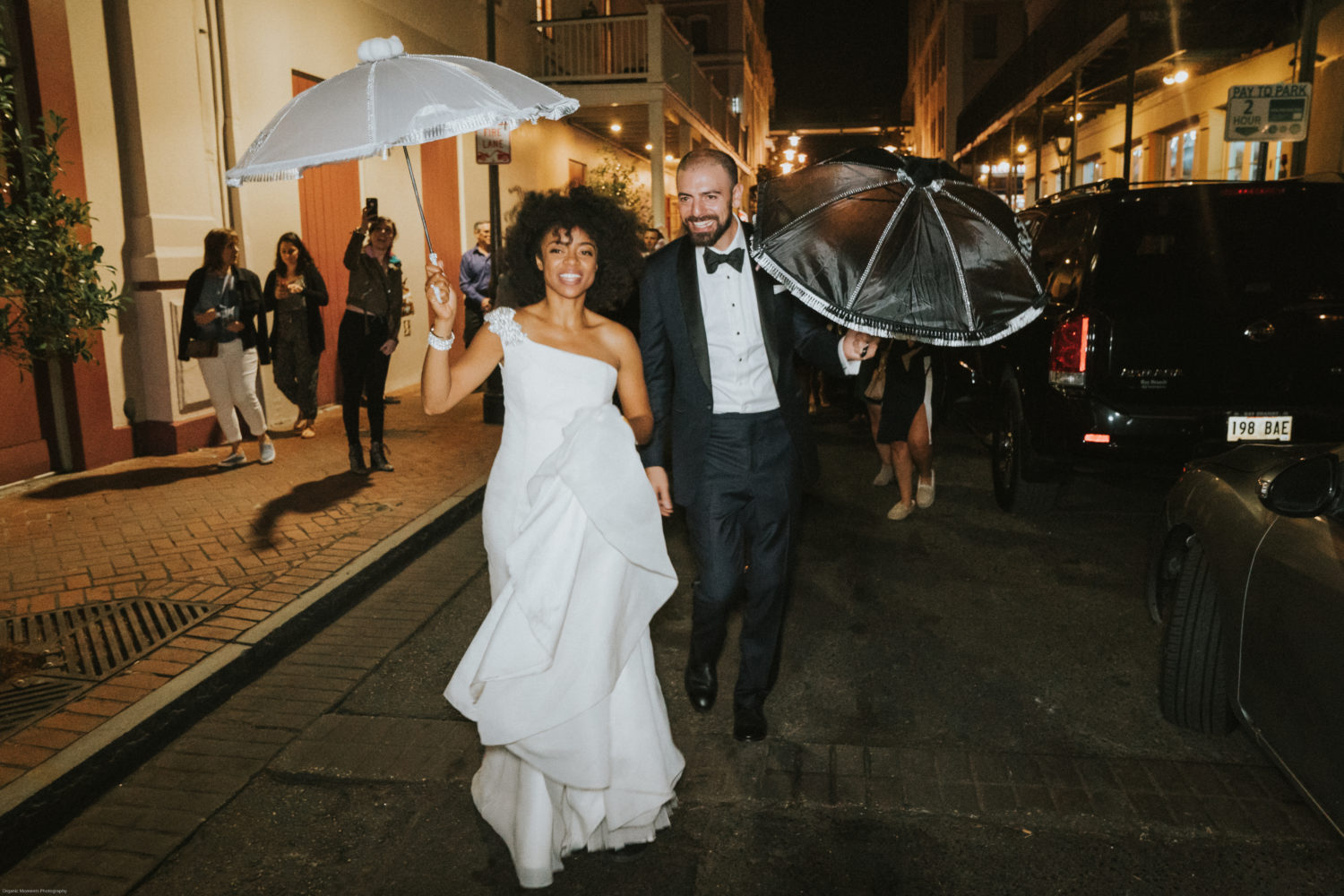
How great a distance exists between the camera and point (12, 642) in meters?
4.54

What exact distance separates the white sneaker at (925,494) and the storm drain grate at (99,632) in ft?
15.2

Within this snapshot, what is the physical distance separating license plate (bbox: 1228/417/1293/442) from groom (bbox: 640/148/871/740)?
3.15 m

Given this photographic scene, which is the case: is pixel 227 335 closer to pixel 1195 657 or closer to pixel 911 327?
pixel 911 327

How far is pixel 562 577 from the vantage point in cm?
283

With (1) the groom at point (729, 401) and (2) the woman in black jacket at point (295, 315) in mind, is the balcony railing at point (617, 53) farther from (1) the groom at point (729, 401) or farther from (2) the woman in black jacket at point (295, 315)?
(1) the groom at point (729, 401)

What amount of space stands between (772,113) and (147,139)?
79.2 metres

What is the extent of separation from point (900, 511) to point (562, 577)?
4.58m

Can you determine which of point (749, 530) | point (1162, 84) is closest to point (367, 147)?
point (749, 530)

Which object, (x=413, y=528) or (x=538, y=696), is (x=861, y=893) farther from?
(x=413, y=528)

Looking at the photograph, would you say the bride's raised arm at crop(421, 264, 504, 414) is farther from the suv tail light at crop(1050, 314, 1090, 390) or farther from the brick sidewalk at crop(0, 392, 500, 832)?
the suv tail light at crop(1050, 314, 1090, 390)

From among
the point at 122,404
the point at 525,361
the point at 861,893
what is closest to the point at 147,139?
the point at 122,404

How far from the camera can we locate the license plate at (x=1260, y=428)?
559 cm

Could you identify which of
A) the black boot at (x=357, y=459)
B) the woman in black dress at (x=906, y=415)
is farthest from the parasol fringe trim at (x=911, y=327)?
the black boot at (x=357, y=459)

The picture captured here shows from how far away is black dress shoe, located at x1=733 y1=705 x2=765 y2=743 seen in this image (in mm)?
3773
